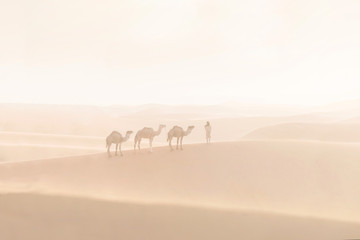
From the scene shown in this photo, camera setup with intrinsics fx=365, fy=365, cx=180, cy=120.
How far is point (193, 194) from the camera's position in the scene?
8.44 meters

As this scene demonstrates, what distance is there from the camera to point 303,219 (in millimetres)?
7469

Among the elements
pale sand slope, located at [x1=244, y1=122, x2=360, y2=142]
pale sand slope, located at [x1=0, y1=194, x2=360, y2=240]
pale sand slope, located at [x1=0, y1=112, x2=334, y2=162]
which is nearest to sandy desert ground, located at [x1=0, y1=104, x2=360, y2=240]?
pale sand slope, located at [x1=0, y1=194, x2=360, y2=240]

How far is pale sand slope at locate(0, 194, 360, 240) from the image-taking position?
7.23 metres

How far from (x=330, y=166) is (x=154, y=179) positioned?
14.9ft

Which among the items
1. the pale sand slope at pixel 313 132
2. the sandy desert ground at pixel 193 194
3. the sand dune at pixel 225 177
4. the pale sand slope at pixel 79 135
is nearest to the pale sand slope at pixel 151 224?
the sandy desert ground at pixel 193 194

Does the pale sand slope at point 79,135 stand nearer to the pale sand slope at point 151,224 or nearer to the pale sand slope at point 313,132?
the pale sand slope at point 313,132

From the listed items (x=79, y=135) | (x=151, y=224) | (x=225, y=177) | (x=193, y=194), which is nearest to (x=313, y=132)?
(x=225, y=177)

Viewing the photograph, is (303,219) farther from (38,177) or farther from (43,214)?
(38,177)

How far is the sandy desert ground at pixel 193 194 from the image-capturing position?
7.43 m

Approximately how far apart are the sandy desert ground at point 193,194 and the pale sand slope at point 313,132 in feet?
47.5

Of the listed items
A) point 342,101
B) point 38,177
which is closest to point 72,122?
point 38,177

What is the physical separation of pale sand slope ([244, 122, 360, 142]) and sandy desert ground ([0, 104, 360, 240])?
47.5 ft

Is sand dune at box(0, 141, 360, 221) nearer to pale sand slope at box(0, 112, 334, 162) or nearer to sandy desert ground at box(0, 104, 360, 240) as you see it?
sandy desert ground at box(0, 104, 360, 240)

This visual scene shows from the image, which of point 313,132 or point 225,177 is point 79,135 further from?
point 225,177
